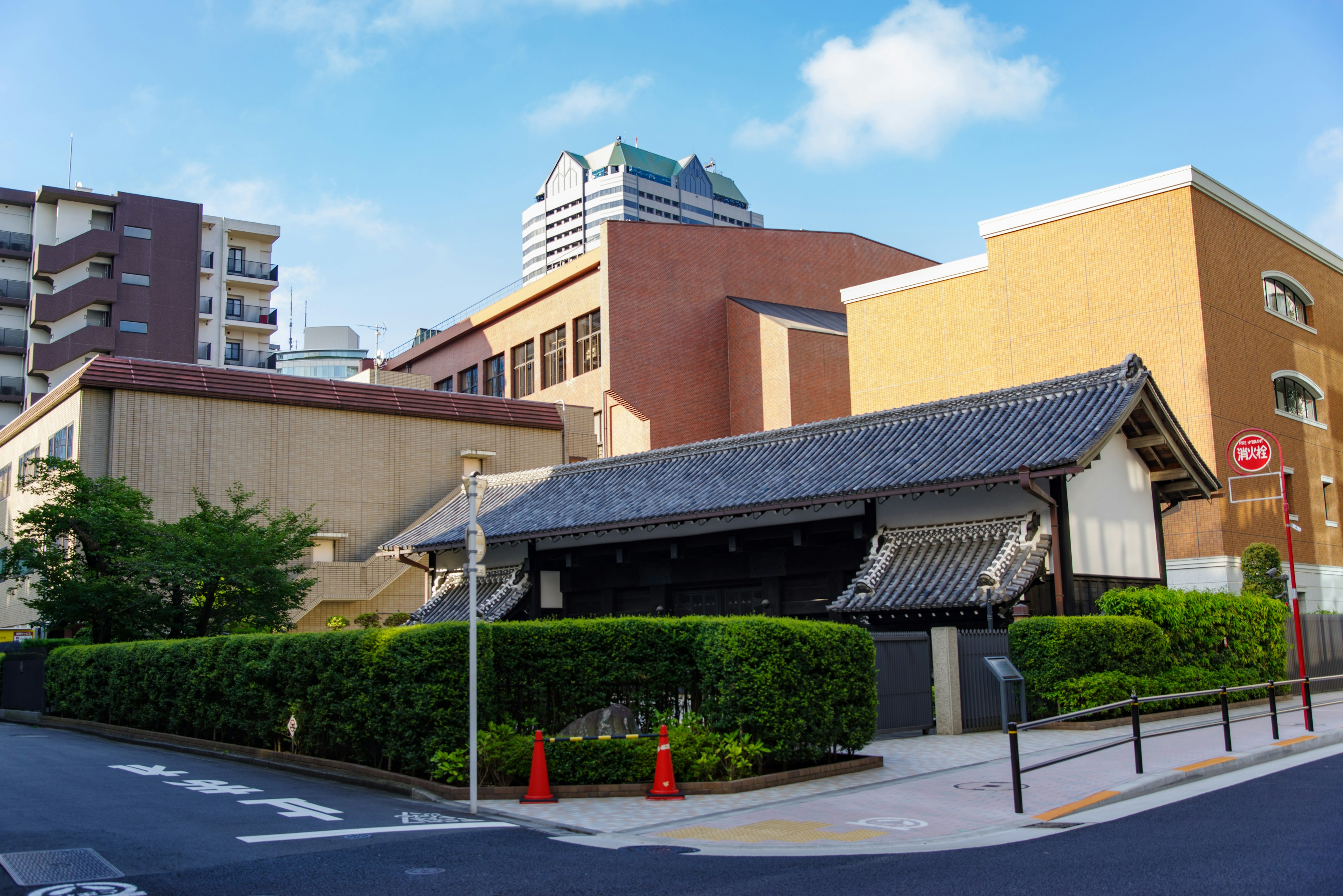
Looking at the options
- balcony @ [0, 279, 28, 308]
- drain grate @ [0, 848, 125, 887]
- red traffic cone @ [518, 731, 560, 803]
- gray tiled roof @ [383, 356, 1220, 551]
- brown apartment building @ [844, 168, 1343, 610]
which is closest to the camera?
drain grate @ [0, 848, 125, 887]

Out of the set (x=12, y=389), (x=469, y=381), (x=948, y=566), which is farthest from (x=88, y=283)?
(x=948, y=566)

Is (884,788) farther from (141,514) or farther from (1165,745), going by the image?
(141,514)

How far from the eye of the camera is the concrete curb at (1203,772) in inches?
435

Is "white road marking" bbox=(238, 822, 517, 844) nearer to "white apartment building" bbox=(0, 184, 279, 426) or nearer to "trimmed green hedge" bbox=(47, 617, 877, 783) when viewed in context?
"trimmed green hedge" bbox=(47, 617, 877, 783)

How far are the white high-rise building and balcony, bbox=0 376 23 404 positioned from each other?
10634 centimetres

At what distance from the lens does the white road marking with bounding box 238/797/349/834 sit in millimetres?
11617

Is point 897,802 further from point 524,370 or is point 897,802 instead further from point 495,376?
point 495,376

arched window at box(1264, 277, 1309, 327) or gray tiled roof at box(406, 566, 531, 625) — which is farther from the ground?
arched window at box(1264, 277, 1309, 327)

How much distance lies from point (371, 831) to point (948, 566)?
1235cm

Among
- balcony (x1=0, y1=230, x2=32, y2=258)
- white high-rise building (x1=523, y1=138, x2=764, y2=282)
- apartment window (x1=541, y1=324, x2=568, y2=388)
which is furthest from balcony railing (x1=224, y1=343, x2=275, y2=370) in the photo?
white high-rise building (x1=523, y1=138, x2=764, y2=282)

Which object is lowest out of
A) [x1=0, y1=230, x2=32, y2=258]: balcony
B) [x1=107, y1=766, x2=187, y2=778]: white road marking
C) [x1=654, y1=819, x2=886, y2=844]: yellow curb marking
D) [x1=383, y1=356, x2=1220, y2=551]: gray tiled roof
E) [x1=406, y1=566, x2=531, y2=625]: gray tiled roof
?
[x1=107, y1=766, x2=187, y2=778]: white road marking

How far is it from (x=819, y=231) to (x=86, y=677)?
39645 millimetres

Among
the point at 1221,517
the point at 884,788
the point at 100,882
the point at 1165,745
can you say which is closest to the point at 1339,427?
the point at 1221,517

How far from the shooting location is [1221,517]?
32.6 m
